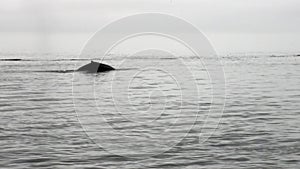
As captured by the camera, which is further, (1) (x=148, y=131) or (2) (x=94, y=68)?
(2) (x=94, y=68)

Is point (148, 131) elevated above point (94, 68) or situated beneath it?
situated beneath

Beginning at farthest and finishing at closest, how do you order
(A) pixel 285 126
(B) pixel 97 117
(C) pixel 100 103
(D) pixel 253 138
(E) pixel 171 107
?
(C) pixel 100 103, (E) pixel 171 107, (B) pixel 97 117, (A) pixel 285 126, (D) pixel 253 138

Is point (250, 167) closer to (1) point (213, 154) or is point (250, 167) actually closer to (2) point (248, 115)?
(1) point (213, 154)

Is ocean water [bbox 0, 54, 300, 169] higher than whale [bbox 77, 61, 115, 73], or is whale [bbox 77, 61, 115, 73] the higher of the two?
whale [bbox 77, 61, 115, 73]

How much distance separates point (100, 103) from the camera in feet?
93.7

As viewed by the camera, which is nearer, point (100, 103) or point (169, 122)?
point (169, 122)

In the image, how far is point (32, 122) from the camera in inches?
825

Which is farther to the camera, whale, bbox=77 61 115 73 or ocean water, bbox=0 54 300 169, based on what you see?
whale, bbox=77 61 115 73

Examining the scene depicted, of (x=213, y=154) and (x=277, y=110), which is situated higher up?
(x=277, y=110)

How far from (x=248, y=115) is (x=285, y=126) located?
10.7 feet

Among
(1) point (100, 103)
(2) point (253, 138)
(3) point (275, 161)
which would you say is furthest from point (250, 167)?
A: (1) point (100, 103)

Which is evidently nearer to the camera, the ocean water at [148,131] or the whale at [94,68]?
the ocean water at [148,131]

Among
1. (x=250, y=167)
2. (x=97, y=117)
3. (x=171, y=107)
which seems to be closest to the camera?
(x=250, y=167)

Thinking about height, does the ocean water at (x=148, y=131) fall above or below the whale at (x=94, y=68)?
below
